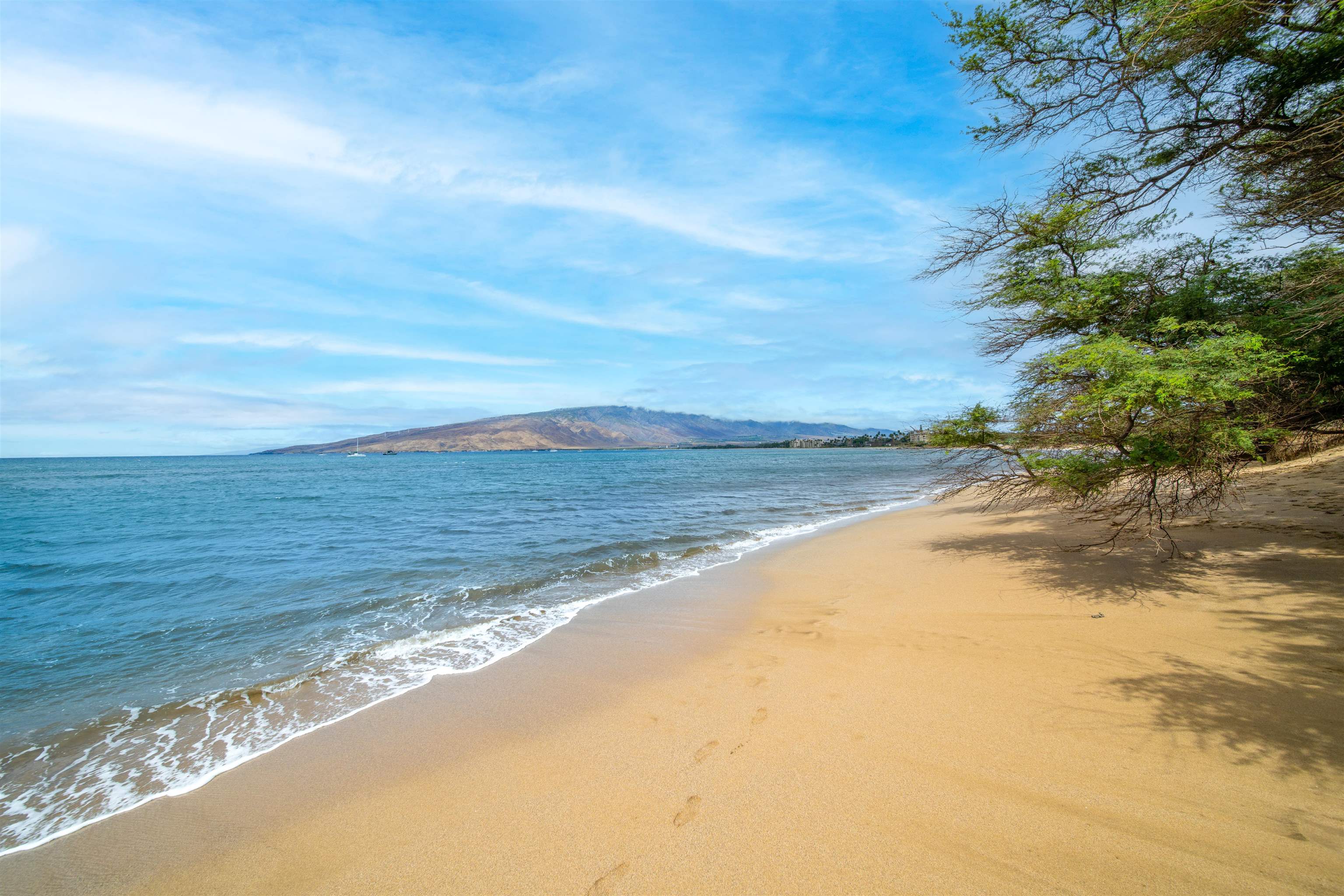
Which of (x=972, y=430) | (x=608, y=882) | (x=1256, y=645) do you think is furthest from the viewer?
(x=972, y=430)

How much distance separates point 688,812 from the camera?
336 cm

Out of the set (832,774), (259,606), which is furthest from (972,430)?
(259,606)

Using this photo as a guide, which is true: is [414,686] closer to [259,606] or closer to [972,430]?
[259,606]

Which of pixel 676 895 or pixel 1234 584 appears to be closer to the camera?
pixel 676 895

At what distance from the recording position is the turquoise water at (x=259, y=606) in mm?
4812

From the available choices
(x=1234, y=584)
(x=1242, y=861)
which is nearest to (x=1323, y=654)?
(x=1234, y=584)

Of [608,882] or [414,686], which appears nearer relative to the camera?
[608,882]

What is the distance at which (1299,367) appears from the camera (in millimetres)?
7102

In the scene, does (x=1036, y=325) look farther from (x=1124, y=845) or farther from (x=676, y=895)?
(x=676, y=895)

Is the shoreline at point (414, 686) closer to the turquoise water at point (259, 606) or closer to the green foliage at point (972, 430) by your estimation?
the turquoise water at point (259, 606)

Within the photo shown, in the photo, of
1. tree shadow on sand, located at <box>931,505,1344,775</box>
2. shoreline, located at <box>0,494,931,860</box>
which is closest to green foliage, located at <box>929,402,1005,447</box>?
tree shadow on sand, located at <box>931,505,1344,775</box>

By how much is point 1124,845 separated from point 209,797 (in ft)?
20.1

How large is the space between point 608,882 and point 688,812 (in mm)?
684

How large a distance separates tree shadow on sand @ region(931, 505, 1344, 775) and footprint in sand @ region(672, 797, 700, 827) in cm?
349
